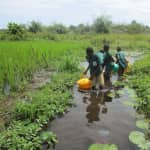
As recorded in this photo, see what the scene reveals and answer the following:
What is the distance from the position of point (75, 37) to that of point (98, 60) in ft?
86.3

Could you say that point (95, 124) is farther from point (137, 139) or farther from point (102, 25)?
point (102, 25)

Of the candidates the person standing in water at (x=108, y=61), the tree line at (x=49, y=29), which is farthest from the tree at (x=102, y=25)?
the person standing in water at (x=108, y=61)

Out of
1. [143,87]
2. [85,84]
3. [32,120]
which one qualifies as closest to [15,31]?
[85,84]

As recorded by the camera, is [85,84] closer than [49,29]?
Yes

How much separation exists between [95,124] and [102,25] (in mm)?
40174

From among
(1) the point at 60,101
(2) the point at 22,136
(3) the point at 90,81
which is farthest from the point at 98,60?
(2) the point at 22,136

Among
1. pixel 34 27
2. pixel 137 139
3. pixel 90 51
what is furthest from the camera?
pixel 34 27

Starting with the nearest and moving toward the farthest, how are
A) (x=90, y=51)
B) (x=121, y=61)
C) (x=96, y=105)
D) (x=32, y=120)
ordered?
(x=32, y=120), (x=96, y=105), (x=90, y=51), (x=121, y=61)

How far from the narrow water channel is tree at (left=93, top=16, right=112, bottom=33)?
3757cm

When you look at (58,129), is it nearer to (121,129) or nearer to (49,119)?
(49,119)

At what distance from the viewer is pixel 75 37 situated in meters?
33.5

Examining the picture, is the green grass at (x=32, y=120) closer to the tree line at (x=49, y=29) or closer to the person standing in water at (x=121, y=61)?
the person standing in water at (x=121, y=61)

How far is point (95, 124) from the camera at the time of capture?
208 inches

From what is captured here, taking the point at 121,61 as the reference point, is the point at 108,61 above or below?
above
